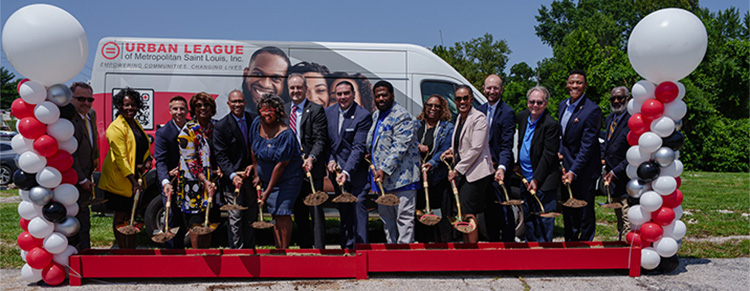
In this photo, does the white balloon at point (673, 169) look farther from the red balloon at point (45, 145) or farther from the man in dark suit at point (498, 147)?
the red balloon at point (45, 145)

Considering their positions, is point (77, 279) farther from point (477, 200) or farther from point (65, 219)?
point (477, 200)

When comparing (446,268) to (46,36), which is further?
(446,268)

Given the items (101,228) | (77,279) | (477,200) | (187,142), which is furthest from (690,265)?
(101,228)

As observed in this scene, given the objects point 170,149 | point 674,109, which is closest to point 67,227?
point 170,149

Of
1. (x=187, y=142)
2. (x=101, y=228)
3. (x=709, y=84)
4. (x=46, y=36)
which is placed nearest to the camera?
(x=46, y=36)

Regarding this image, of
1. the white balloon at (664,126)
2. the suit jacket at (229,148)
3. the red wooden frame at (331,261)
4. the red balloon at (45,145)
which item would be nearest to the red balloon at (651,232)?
the red wooden frame at (331,261)

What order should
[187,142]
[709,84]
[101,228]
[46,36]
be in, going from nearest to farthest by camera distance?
[46,36], [187,142], [101,228], [709,84]

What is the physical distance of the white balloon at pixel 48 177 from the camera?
164 inches

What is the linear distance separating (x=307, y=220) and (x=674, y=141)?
3.59 m

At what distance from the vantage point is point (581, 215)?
17.1 feet

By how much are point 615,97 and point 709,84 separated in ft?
70.6

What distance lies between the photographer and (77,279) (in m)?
4.33

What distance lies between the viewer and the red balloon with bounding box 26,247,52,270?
421 centimetres

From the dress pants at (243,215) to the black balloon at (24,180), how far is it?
1.58m
